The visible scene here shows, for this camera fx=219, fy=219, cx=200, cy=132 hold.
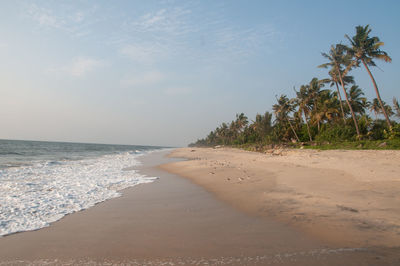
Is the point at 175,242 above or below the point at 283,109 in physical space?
below

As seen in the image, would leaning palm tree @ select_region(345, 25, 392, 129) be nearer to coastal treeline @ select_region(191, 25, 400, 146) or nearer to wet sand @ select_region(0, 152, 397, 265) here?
coastal treeline @ select_region(191, 25, 400, 146)

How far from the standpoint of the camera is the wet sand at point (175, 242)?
3027 millimetres

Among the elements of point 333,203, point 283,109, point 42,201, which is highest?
point 283,109

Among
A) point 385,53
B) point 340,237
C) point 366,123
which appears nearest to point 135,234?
point 340,237

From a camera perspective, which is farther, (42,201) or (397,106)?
(397,106)

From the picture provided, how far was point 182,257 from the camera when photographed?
312cm

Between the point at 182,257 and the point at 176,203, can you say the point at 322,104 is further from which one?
the point at 182,257

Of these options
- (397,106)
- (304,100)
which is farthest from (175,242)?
(397,106)

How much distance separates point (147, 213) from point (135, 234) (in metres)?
1.28

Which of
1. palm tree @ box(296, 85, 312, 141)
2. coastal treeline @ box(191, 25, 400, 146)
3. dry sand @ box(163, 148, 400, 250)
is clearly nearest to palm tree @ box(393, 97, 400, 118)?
coastal treeline @ box(191, 25, 400, 146)

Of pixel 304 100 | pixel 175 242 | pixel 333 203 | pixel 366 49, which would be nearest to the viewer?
pixel 175 242

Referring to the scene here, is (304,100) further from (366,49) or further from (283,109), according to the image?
(366,49)

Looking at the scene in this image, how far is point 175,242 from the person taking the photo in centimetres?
361

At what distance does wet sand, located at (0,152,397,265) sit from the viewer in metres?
3.03
